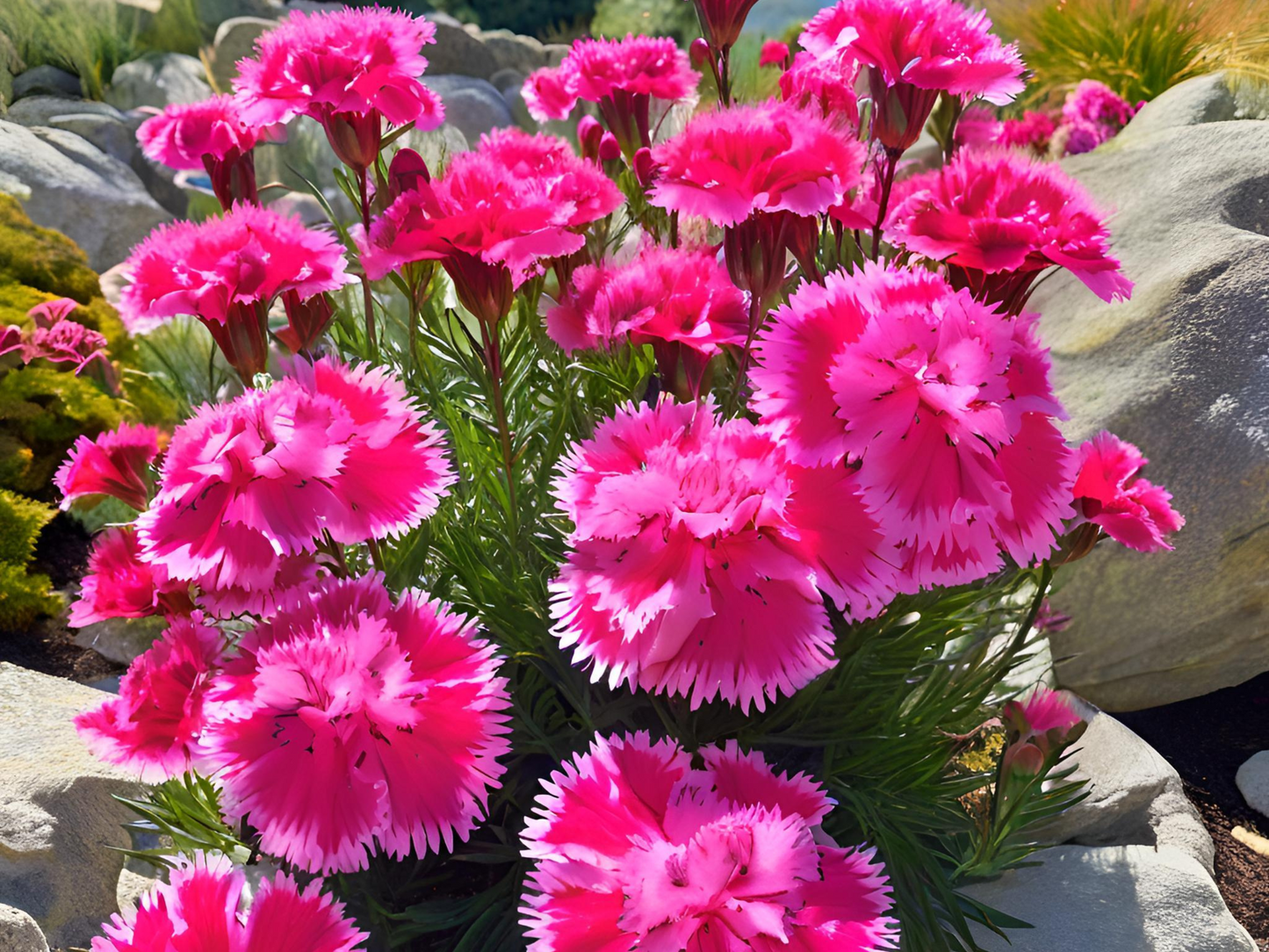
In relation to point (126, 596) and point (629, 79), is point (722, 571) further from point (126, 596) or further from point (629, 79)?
point (629, 79)

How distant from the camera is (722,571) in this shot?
0.69 m

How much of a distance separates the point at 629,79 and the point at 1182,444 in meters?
1.55

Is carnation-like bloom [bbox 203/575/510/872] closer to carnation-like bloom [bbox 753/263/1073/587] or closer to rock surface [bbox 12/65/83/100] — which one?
carnation-like bloom [bbox 753/263/1073/587]

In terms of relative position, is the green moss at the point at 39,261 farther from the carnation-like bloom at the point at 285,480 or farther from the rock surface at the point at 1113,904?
the rock surface at the point at 1113,904

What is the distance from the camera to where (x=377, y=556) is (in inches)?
37.2

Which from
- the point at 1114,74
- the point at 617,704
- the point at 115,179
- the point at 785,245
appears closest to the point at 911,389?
the point at 785,245

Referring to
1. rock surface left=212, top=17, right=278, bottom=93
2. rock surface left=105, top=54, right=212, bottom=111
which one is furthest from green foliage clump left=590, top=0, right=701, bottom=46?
rock surface left=105, top=54, right=212, bottom=111

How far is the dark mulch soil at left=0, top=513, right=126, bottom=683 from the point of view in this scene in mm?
2551

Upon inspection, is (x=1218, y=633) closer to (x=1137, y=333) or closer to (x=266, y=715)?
(x=1137, y=333)

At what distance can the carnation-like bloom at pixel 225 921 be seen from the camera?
0.66 metres

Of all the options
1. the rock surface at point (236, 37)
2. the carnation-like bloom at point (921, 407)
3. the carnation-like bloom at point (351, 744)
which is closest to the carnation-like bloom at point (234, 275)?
the carnation-like bloom at point (351, 744)

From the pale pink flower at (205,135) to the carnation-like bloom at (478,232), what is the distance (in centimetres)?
42

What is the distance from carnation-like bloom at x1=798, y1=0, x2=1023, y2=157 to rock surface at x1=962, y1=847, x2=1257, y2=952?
113 cm

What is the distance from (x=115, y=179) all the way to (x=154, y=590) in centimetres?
496
